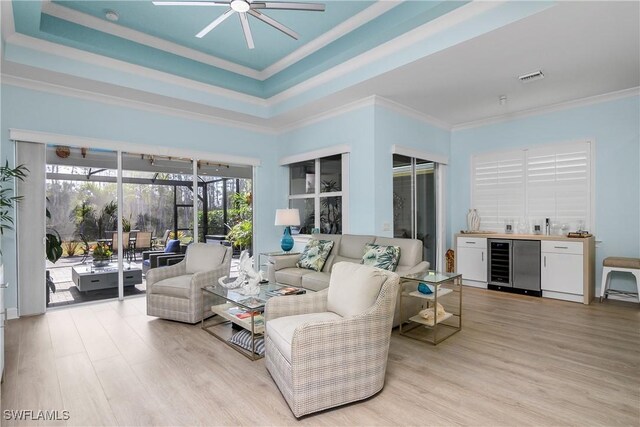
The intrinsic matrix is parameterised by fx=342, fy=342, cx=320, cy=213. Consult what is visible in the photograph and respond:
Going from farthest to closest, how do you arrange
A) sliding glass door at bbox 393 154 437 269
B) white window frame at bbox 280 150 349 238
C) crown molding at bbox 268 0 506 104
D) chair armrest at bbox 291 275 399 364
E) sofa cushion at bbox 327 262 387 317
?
sliding glass door at bbox 393 154 437 269, white window frame at bbox 280 150 349 238, crown molding at bbox 268 0 506 104, sofa cushion at bbox 327 262 387 317, chair armrest at bbox 291 275 399 364

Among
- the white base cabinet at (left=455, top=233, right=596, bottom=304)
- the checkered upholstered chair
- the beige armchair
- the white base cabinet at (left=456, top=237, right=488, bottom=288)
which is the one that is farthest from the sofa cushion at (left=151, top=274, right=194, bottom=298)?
the white base cabinet at (left=455, top=233, right=596, bottom=304)

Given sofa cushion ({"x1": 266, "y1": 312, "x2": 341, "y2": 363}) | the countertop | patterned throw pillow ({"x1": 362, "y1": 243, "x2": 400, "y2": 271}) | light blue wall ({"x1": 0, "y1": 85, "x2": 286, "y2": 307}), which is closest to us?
sofa cushion ({"x1": 266, "y1": 312, "x2": 341, "y2": 363})

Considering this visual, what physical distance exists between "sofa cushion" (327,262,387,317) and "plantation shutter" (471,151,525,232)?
428 cm

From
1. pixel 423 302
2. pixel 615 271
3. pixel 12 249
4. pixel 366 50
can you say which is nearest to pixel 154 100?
pixel 12 249

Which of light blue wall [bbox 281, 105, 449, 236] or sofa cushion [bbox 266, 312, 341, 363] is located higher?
light blue wall [bbox 281, 105, 449, 236]

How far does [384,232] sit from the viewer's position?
5.02 m

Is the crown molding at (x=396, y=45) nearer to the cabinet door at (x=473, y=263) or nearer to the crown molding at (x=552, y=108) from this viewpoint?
the crown molding at (x=552, y=108)

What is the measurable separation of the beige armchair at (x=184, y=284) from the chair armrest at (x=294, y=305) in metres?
1.47

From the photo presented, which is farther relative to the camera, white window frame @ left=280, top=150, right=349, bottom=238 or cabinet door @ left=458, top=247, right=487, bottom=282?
cabinet door @ left=458, top=247, right=487, bottom=282

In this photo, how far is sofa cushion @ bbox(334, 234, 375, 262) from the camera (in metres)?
4.42

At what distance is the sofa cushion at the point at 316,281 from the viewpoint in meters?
3.96

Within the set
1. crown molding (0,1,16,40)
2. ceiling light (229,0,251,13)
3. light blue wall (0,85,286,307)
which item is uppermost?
crown molding (0,1,16,40)

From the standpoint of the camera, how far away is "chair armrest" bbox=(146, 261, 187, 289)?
3.92 m

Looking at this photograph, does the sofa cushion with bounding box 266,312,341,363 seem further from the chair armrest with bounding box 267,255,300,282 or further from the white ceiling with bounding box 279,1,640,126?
the white ceiling with bounding box 279,1,640,126
